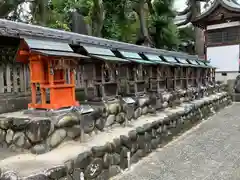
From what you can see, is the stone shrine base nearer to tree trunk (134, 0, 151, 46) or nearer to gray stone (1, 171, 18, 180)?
gray stone (1, 171, 18, 180)

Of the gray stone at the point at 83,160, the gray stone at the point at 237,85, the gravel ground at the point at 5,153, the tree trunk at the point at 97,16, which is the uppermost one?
the tree trunk at the point at 97,16

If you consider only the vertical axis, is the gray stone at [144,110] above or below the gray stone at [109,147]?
above

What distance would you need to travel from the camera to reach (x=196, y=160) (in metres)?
5.05

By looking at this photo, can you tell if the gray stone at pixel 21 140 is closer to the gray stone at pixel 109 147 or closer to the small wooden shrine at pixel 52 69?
the small wooden shrine at pixel 52 69

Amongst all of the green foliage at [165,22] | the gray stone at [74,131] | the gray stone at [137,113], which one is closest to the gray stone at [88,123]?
the gray stone at [74,131]

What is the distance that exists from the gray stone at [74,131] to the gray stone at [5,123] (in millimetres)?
871

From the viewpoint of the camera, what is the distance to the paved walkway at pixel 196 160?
14.2 feet

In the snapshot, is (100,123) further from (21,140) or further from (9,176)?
(9,176)

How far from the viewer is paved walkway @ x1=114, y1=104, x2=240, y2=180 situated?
4340mm

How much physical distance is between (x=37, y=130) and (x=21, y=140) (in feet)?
1.39

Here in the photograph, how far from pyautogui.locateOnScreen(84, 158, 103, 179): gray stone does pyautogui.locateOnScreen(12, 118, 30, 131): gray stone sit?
1.13 meters

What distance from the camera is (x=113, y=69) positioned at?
548 cm

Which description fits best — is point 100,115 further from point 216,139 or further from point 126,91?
point 216,139

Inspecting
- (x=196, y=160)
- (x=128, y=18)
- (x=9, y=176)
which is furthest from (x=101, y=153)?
(x=128, y=18)
